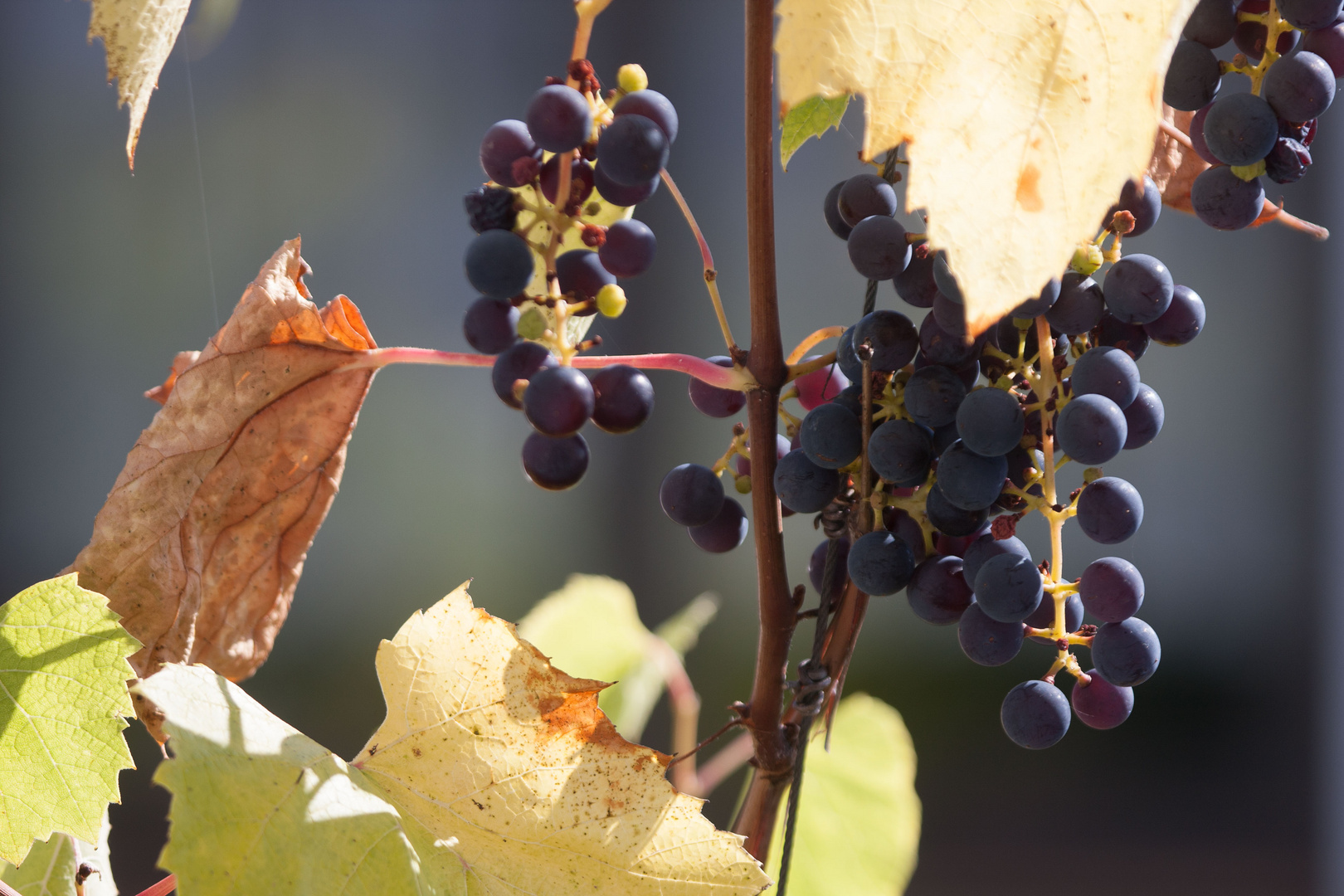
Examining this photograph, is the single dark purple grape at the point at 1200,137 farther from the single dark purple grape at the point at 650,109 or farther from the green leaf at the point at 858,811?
the green leaf at the point at 858,811

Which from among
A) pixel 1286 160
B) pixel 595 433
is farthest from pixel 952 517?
pixel 595 433

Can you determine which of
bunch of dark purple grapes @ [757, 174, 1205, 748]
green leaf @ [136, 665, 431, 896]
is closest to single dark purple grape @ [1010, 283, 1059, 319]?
bunch of dark purple grapes @ [757, 174, 1205, 748]

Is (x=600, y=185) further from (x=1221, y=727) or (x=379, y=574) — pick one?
(x=1221, y=727)

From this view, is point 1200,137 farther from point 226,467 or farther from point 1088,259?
point 226,467

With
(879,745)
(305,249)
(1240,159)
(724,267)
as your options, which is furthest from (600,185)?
(305,249)

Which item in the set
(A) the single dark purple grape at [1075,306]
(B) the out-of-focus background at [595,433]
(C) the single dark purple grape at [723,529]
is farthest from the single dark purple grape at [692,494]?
(B) the out-of-focus background at [595,433]

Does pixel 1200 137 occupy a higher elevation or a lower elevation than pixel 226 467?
higher
